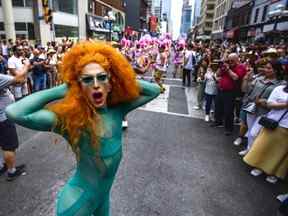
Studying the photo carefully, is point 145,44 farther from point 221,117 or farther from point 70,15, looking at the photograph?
point 70,15

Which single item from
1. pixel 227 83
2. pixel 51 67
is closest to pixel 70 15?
pixel 51 67

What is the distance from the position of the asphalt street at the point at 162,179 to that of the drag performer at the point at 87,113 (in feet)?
2.65

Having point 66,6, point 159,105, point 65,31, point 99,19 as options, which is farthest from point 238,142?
point 99,19

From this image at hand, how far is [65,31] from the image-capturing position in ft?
86.2

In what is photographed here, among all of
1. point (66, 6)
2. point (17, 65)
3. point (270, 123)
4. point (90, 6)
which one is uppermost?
point (90, 6)

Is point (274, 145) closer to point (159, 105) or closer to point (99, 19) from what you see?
point (159, 105)

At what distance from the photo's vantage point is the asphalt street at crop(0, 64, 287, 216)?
10.4 ft

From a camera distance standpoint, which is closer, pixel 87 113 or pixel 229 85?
pixel 87 113

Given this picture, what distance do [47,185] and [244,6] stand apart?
1654 inches

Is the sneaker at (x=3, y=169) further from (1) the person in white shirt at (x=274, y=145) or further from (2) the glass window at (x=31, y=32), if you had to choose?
(2) the glass window at (x=31, y=32)

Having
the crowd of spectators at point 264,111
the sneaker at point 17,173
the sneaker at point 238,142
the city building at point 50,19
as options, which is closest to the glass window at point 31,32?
the city building at point 50,19

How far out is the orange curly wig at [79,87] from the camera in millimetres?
1469

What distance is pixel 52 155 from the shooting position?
175 inches

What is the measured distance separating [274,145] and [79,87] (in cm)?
339
